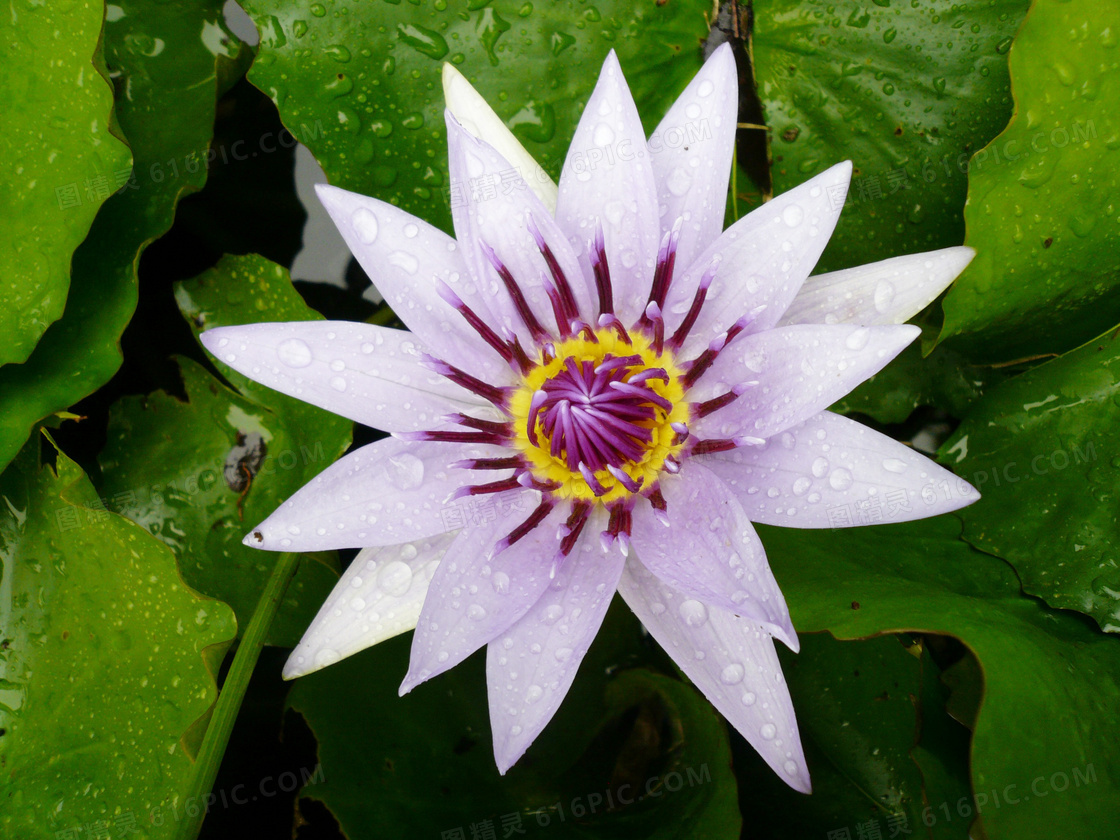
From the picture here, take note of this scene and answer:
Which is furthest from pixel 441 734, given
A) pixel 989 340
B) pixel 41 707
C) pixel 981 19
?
pixel 981 19

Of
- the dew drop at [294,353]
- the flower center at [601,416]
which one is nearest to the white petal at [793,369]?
the flower center at [601,416]

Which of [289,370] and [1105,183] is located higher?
[1105,183]

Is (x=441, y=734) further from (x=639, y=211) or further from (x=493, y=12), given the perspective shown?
(x=493, y=12)

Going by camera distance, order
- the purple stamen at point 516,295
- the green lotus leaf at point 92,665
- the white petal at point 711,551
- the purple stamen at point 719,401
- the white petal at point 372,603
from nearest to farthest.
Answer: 1. the white petal at point 711,551
2. the purple stamen at point 719,401
3. the purple stamen at point 516,295
4. the white petal at point 372,603
5. the green lotus leaf at point 92,665

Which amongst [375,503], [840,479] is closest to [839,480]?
[840,479]

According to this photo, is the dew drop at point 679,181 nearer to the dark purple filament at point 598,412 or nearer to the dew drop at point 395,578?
the dark purple filament at point 598,412
